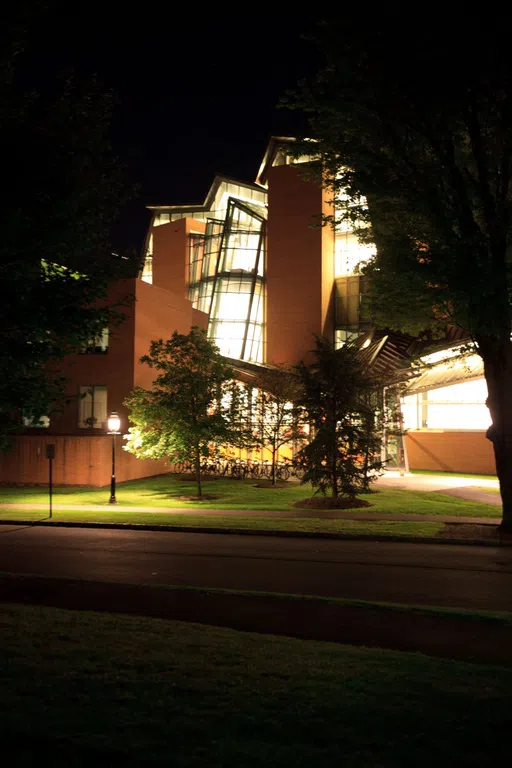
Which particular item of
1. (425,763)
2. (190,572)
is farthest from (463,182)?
(425,763)

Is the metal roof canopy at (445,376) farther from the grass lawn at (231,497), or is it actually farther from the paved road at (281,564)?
the paved road at (281,564)

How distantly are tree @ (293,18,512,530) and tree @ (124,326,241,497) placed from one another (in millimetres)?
10329

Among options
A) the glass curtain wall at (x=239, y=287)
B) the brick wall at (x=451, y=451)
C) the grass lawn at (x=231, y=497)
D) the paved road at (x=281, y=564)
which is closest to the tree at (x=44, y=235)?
the paved road at (x=281, y=564)

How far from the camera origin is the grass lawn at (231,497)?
73.3 feet

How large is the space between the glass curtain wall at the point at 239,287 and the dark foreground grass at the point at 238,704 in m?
47.4

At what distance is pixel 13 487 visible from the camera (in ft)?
A: 103

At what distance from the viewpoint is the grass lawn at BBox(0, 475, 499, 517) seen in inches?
879

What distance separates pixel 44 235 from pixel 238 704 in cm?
652

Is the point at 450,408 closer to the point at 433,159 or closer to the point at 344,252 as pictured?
the point at 344,252

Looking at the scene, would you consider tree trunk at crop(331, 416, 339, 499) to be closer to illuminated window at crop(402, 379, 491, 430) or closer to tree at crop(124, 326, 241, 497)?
tree at crop(124, 326, 241, 497)

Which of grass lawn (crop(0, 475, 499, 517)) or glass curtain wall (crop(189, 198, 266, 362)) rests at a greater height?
glass curtain wall (crop(189, 198, 266, 362))

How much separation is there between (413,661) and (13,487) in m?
27.9

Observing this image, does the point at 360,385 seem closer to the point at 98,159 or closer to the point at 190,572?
the point at 190,572

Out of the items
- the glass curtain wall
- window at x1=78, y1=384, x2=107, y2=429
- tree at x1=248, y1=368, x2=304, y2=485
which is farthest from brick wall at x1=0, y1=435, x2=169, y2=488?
the glass curtain wall
